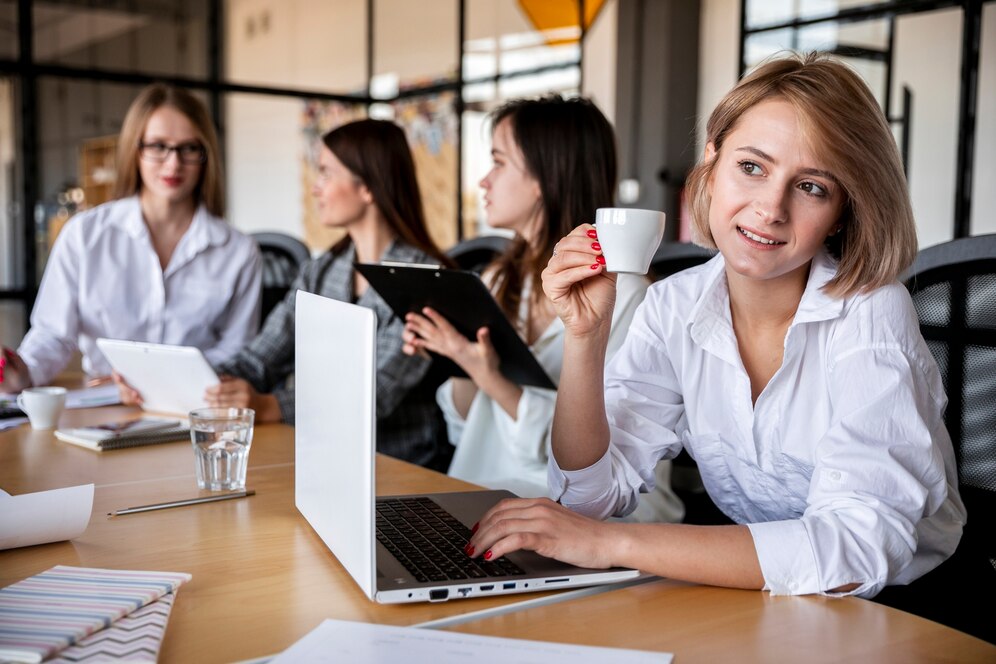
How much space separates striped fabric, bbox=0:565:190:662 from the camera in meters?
0.81

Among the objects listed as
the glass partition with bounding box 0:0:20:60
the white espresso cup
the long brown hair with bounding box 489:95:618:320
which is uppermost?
the glass partition with bounding box 0:0:20:60

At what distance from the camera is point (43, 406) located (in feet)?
6.01

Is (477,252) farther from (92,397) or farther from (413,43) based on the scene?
(413,43)

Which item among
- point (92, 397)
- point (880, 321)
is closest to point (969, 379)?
point (880, 321)

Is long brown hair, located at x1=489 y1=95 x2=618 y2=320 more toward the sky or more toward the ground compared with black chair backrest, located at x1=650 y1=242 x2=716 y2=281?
more toward the sky

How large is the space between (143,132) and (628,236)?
6.28 feet

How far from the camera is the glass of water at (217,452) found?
1.41 meters

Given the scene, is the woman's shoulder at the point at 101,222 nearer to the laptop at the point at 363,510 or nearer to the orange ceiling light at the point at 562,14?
the laptop at the point at 363,510

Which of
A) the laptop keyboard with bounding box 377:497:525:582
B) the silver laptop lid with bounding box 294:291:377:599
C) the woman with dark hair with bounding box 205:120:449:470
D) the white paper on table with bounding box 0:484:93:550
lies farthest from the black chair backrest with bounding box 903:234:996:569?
the woman with dark hair with bounding box 205:120:449:470

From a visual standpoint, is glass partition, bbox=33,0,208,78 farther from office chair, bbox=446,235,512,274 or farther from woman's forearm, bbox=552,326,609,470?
woman's forearm, bbox=552,326,609,470

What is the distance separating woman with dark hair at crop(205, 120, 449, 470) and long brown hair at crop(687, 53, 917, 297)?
1.25 m

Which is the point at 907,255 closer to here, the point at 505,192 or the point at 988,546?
the point at 988,546

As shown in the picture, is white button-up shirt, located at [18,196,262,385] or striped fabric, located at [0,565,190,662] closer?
striped fabric, located at [0,565,190,662]

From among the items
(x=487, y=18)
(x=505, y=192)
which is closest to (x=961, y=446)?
(x=505, y=192)
